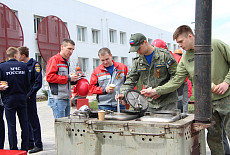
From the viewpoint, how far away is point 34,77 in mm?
5457

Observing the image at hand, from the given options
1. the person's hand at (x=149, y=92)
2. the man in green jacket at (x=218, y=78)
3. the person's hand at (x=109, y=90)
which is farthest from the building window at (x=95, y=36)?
the man in green jacket at (x=218, y=78)

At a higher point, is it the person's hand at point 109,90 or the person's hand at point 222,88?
the person's hand at point 222,88

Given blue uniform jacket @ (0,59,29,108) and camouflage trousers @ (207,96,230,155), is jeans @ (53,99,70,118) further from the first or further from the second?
camouflage trousers @ (207,96,230,155)

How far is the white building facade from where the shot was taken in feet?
61.8

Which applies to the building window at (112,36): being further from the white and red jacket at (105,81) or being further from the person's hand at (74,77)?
the white and red jacket at (105,81)

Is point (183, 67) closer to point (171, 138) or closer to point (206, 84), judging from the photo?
point (206, 84)

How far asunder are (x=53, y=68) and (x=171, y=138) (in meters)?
2.85

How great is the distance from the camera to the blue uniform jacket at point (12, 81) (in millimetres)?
4824

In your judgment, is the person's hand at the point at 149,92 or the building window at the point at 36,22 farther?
the building window at the point at 36,22

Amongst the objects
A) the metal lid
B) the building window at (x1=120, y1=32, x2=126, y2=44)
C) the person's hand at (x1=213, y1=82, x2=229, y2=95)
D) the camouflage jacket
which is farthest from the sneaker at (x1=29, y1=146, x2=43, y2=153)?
the building window at (x1=120, y1=32, x2=126, y2=44)

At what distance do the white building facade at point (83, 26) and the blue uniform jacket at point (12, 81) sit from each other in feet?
46.2

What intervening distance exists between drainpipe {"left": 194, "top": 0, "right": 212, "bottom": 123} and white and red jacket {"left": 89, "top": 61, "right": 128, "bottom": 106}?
2095 millimetres

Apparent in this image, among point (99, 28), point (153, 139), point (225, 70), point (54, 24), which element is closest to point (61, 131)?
point (153, 139)

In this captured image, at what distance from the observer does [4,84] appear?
183 inches
